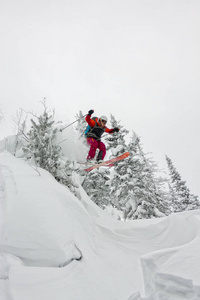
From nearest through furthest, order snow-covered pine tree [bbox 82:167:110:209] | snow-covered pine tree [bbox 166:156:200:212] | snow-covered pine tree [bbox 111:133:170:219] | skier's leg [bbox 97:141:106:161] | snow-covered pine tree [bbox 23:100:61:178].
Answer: snow-covered pine tree [bbox 23:100:61:178]
skier's leg [bbox 97:141:106:161]
snow-covered pine tree [bbox 111:133:170:219]
snow-covered pine tree [bbox 82:167:110:209]
snow-covered pine tree [bbox 166:156:200:212]

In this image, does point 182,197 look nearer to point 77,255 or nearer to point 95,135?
point 95,135

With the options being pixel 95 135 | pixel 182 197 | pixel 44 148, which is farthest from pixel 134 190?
pixel 182 197

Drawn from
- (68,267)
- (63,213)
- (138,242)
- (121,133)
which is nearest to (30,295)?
(68,267)

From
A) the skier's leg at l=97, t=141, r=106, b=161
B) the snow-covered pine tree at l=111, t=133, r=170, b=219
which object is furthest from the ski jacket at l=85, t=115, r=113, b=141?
the snow-covered pine tree at l=111, t=133, r=170, b=219

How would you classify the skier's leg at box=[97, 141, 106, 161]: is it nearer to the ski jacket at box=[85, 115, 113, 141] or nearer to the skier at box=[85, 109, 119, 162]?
the skier at box=[85, 109, 119, 162]

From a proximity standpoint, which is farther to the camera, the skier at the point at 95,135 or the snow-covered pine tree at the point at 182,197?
the snow-covered pine tree at the point at 182,197

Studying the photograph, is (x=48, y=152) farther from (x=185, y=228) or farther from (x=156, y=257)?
(x=156, y=257)

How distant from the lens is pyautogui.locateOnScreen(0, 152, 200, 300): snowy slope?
2174mm

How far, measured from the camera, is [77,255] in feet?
12.0

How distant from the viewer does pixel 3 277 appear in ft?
8.15

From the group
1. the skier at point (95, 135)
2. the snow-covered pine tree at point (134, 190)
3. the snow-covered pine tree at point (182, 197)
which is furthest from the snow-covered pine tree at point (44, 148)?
the snow-covered pine tree at point (182, 197)

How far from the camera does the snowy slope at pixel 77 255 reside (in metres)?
2.17

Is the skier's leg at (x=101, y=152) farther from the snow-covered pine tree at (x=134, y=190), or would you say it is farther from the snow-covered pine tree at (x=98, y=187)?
the snow-covered pine tree at (x=98, y=187)

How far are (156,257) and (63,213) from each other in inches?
109
